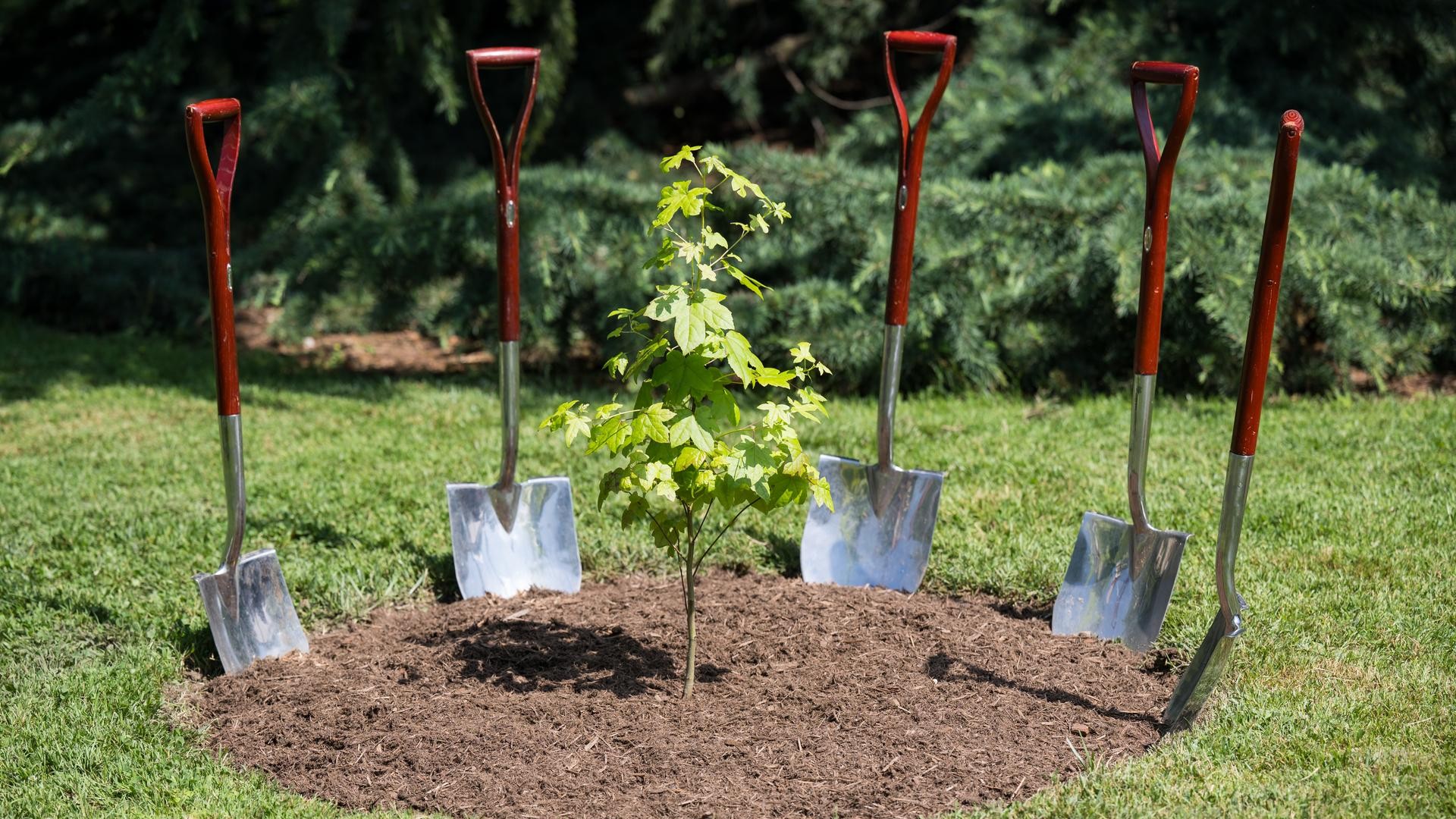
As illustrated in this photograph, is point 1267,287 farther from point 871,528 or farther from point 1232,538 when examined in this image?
point 871,528

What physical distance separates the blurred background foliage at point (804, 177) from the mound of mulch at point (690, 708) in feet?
6.37

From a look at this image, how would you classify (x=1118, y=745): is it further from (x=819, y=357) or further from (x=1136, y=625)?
(x=819, y=357)

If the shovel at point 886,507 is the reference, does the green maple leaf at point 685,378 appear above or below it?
above

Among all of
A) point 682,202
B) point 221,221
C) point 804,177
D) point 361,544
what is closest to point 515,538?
point 361,544

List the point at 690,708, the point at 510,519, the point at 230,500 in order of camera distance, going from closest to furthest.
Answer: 1. the point at 690,708
2. the point at 230,500
3. the point at 510,519

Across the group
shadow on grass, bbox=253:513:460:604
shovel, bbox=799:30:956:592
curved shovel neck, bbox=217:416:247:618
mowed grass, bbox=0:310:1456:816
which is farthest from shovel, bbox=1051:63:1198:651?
curved shovel neck, bbox=217:416:247:618

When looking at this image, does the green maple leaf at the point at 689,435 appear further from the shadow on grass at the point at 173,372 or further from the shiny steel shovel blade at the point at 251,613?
the shadow on grass at the point at 173,372

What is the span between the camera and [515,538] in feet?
12.7

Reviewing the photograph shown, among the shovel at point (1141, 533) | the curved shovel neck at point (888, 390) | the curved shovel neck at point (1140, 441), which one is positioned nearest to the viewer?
the shovel at point (1141, 533)

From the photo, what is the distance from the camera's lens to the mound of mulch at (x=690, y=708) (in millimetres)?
2762

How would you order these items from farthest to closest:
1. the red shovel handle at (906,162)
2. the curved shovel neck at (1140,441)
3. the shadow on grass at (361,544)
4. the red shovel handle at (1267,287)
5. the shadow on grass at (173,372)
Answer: the shadow on grass at (173,372) < the shadow on grass at (361,544) < the red shovel handle at (906,162) < the curved shovel neck at (1140,441) < the red shovel handle at (1267,287)

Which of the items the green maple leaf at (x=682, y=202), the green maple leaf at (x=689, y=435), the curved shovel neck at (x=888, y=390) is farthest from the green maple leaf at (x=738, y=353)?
the curved shovel neck at (x=888, y=390)

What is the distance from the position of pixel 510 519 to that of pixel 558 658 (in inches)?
25.1

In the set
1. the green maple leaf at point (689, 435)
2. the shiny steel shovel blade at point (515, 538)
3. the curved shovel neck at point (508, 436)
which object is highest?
the green maple leaf at point (689, 435)
